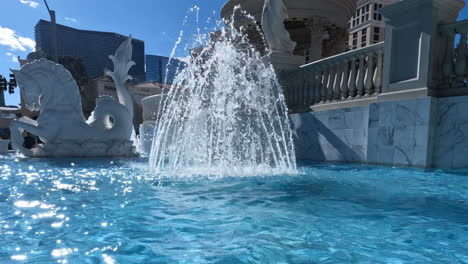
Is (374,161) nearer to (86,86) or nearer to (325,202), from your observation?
(325,202)

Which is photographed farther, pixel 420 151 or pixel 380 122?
pixel 380 122

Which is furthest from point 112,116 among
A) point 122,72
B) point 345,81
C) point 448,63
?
point 448,63

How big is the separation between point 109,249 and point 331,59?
693cm

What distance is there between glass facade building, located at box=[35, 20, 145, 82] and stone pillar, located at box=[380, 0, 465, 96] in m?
62.4

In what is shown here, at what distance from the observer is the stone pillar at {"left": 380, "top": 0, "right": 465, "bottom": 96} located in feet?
17.4

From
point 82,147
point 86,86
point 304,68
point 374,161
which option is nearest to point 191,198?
point 374,161

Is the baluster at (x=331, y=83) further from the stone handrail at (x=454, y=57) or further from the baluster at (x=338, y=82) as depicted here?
the stone handrail at (x=454, y=57)

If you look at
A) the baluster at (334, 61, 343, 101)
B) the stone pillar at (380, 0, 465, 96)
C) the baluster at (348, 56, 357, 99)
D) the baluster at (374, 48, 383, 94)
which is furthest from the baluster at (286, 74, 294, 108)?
the stone pillar at (380, 0, 465, 96)

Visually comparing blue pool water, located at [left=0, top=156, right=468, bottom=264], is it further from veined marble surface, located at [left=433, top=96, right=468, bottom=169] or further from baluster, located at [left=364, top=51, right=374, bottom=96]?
baluster, located at [left=364, top=51, right=374, bottom=96]

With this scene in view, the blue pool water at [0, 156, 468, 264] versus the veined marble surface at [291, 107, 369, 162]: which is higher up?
the veined marble surface at [291, 107, 369, 162]

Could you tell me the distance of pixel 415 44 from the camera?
18.1 ft

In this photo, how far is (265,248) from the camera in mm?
A: 1893

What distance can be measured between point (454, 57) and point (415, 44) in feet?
2.29

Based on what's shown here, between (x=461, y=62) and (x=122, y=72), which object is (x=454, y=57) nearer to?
(x=461, y=62)
